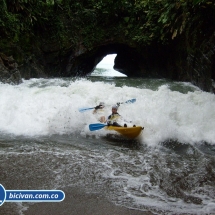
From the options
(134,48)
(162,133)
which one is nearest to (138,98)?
(162,133)

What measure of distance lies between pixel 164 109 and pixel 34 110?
156 inches

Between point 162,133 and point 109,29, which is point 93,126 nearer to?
point 162,133

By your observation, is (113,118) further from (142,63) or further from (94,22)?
(142,63)

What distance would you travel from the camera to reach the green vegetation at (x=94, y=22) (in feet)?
36.6

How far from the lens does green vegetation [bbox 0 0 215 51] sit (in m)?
11.2

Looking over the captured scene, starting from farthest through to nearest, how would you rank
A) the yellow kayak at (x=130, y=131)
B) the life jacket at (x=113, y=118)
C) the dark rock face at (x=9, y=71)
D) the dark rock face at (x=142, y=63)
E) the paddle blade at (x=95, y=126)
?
the dark rock face at (x=9, y=71) → the dark rock face at (x=142, y=63) → the life jacket at (x=113, y=118) → the paddle blade at (x=95, y=126) → the yellow kayak at (x=130, y=131)

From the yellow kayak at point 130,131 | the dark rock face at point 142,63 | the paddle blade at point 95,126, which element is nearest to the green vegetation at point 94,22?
the dark rock face at point 142,63

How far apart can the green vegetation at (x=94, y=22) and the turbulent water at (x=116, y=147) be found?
328 cm

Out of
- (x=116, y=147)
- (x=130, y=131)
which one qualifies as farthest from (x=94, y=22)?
(x=116, y=147)

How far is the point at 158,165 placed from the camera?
475 centimetres

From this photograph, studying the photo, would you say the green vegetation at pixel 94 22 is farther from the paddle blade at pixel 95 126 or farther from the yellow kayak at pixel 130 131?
the paddle blade at pixel 95 126

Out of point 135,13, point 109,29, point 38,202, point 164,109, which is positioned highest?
point 135,13

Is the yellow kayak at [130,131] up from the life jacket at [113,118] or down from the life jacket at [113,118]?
down

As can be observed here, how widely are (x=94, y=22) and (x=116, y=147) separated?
37.6 feet
